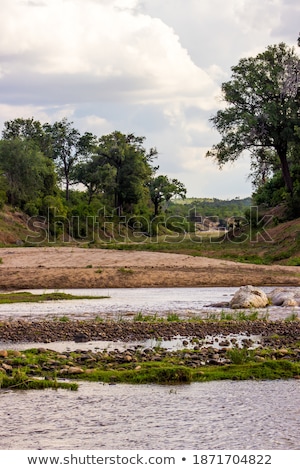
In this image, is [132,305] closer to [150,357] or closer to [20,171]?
[150,357]

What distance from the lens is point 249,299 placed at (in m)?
25.9

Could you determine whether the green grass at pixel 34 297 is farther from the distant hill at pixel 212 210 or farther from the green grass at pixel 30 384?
the distant hill at pixel 212 210

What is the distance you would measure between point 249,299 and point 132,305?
4003mm

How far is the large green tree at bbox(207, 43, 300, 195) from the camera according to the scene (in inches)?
2152

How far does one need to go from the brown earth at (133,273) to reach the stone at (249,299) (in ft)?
28.7

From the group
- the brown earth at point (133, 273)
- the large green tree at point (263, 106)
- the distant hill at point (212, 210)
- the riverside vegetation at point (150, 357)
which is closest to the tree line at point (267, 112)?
the large green tree at point (263, 106)

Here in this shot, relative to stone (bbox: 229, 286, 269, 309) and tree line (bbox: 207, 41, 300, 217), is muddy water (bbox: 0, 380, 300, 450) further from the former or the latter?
tree line (bbox: 207, 41, 300, 217)

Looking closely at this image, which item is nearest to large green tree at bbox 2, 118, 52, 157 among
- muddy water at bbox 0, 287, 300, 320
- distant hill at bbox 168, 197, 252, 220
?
distant hill at bbox 168, 197, 252, 220

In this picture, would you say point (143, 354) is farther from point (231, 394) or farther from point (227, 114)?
point (227, 114)

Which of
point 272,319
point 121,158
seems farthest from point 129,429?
point 121,158

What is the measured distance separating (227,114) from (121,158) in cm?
3324

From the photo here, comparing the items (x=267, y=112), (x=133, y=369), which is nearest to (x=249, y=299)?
(x=133, y=369)

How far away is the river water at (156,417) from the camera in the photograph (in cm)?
1041

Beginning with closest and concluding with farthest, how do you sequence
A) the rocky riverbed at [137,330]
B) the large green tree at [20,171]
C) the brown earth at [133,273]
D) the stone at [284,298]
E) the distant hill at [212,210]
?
1. the rocky riverbed at [137,330]
2. the stone at [284,298]
3. the brown earth at [133,273]
4. the large green tree at [20,171]
5. the distant hill at [212,210]
